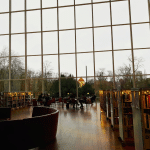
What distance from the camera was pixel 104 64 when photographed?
1266cm

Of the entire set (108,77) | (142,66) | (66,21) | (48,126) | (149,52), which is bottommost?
(48,126)

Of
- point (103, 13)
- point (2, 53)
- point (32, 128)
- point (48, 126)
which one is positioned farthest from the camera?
point (2, 53)

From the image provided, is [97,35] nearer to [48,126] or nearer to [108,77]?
[108,77]

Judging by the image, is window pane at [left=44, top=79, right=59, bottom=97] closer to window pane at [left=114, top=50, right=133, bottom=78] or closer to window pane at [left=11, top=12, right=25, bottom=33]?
window pane at [left=114, top=50, right=133, bottom=78]

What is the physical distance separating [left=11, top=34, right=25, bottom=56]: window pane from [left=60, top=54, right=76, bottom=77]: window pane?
399 centimetres

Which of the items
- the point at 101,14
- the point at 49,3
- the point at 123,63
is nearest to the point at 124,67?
the point at 123,63

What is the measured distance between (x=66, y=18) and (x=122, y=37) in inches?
213

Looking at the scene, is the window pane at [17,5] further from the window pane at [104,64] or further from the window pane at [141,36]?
the window pane at [141,36]

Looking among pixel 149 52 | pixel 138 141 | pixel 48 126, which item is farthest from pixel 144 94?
pixel 149 52

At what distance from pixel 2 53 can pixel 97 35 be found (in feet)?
30.5

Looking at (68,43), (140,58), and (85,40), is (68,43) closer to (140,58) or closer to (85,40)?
(85,40)

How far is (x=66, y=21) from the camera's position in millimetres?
13523

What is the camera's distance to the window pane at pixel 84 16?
13.3 meters

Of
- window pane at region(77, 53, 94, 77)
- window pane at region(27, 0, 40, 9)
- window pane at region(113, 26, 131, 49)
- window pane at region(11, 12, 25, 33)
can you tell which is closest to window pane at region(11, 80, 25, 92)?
window pane at region(11, 12, 25, 33)
